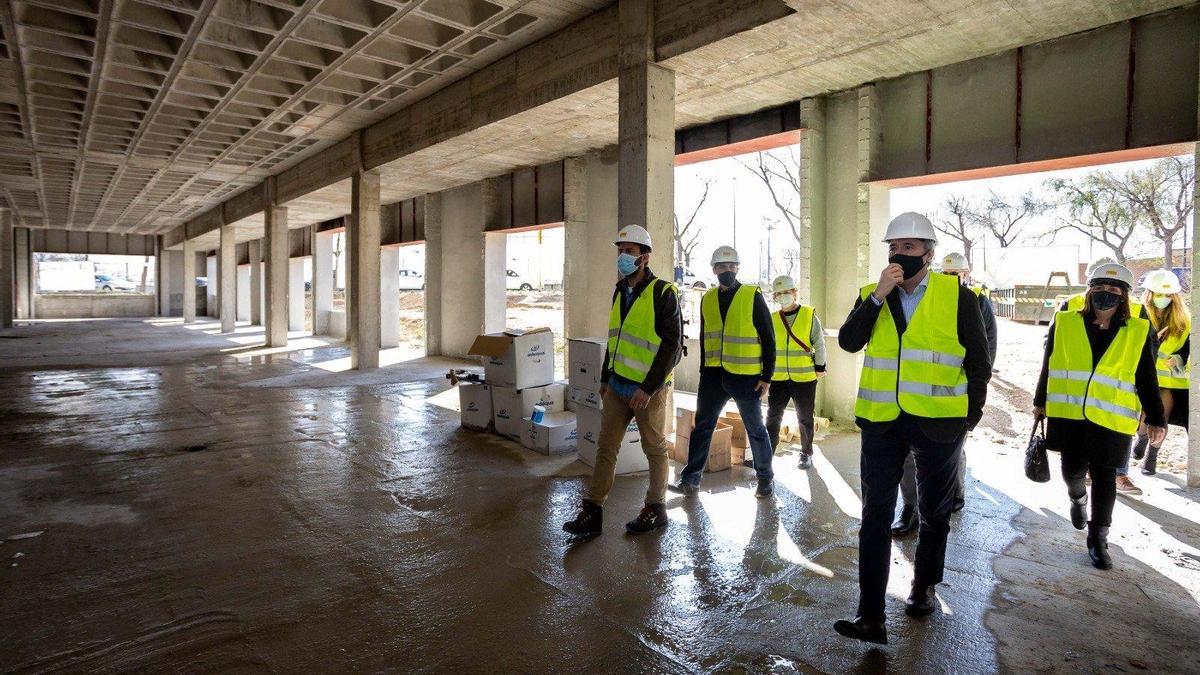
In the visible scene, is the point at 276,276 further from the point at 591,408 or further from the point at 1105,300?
the point at 1105,300

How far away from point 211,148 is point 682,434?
13514 millimetres

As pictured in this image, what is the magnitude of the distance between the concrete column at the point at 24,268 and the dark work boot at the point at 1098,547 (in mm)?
41114

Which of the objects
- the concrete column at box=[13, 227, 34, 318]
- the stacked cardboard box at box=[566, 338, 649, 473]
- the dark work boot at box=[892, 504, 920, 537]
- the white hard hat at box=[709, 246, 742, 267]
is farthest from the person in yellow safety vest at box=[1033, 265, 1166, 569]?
the concrete column at box=[13, 227, 34, 318]

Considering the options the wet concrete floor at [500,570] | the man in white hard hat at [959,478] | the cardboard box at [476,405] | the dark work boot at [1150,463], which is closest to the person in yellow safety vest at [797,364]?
the wet concrete floor at [500,570]

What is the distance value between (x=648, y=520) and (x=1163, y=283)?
498cm

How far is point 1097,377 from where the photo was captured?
3996mm

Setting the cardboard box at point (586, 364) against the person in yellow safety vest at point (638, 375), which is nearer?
the person in yellow safety vest at point (638, 375)

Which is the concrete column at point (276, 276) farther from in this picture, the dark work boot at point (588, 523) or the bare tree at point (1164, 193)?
the bare tree at point (1164, 193)

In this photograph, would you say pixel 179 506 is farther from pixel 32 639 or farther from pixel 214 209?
pixel 214 209

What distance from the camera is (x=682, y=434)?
653 cm

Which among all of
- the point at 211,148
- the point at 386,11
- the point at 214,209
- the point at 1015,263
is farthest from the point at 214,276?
the point at 1015,263

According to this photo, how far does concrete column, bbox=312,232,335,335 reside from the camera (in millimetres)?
23953

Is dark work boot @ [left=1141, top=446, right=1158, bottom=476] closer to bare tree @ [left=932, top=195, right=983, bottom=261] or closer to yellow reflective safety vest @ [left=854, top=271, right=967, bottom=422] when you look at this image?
yellow reflective safety vest @ [left=854, top=271, right=967, bottom=422]

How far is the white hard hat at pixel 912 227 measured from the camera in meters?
3.11
